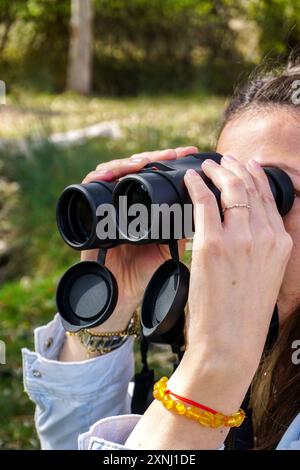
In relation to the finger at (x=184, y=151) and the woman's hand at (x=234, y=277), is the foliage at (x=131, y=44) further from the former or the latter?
the woman's hand at (x=234, y=277)

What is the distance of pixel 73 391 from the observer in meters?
1.96

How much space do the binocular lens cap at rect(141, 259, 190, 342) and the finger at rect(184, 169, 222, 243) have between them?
0.64 feet

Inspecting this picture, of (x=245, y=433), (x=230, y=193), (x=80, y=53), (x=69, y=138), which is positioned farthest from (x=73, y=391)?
(x=80, y=53)

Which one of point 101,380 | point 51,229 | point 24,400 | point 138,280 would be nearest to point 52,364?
point 101,380

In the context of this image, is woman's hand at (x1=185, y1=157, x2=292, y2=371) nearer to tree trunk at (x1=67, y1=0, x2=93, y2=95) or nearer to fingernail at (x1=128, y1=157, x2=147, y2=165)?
fingernail at (x1=128, y1=157, x2=147, y2=165)

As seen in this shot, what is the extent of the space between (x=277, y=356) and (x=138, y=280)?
0.46 meters

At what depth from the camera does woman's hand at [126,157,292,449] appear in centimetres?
134

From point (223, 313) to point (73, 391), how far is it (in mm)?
761

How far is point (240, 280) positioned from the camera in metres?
1.35

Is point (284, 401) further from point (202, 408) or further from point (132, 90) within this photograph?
point (132, 90)

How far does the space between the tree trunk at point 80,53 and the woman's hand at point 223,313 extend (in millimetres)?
13925

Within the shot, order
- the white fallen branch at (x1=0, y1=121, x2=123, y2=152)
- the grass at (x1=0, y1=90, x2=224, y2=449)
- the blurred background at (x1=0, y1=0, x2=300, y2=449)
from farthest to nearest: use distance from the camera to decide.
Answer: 1. the white fallen branch at (x1=0, y1=121, x2=123, y2=152)
2. the blurred background at (x1=0, y1=0, x2=300, y2=449)
3. the grass at (x1=0, y1=90, x2=224, y2=449)

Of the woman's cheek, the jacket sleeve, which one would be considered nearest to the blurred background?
the jacket sleeve

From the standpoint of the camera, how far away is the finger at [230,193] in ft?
4.57
